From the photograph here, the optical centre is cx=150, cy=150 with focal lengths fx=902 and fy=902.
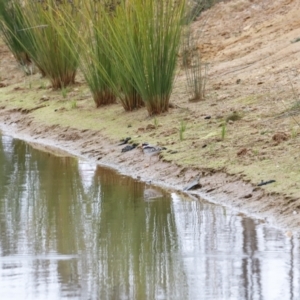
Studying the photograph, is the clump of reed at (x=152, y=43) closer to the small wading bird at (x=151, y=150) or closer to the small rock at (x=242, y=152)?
the small wading bird at (x=151, y=150)

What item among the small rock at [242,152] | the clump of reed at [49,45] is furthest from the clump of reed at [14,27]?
the small rock at [242,152]

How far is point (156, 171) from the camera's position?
7.21 metres

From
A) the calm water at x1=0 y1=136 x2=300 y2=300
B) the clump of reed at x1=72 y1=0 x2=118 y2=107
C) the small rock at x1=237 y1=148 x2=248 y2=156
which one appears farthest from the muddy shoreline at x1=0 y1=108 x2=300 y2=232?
the clump of reed at x1=72 y1=0 x2=118 y2=107

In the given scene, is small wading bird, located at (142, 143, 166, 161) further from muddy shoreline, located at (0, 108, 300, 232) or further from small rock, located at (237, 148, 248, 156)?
small rock, located at (237, 148, 248, 156)

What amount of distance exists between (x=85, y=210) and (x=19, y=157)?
2602 mm

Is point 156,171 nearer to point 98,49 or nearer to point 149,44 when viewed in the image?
point 149,44

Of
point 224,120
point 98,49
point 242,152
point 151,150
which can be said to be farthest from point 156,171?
point 98,49

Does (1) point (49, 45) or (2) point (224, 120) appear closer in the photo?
(2) point (224, 120)

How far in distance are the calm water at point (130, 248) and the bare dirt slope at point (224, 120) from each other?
31 centimetres

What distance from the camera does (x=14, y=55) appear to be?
1339 cm

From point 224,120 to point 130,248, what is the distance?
3260 millimetres

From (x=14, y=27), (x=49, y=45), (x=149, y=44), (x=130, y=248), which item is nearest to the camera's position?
(x=130, y=248)

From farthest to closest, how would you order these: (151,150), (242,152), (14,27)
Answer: (14,27)
(151,150)
(242,152)

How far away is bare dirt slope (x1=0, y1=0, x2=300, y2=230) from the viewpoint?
20.6 feet
